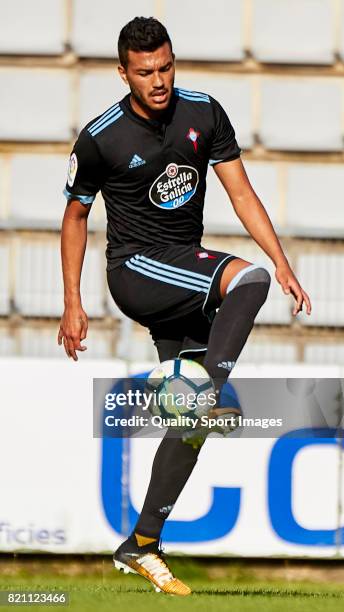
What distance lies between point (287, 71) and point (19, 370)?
3.57 metres

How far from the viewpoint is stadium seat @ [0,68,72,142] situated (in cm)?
1105

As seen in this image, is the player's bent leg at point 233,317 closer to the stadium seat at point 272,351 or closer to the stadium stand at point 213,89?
the stadium seat at point 272,351

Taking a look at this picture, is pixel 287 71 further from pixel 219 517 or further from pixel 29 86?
pixel 219 517

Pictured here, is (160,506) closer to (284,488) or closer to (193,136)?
(193,136)

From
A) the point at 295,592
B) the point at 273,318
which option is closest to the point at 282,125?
the point at 273,318

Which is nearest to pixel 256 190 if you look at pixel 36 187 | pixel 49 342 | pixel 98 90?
pixel 98 90

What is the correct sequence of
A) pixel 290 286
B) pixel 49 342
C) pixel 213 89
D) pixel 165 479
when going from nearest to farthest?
pixel 290 286, pixel 165 479, pixel 49 342, pixel 213 89

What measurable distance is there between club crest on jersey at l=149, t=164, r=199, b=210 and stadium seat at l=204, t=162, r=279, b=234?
453 cm

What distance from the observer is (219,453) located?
896 centimetres

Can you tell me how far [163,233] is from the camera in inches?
244

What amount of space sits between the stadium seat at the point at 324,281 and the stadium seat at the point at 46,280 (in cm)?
143

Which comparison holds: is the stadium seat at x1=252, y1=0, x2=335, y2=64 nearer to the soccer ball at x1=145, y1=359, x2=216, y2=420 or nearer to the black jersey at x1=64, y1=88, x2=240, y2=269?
the black jersey at x1=64, y1=88, x2=240, y2=269

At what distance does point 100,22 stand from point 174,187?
519 cm

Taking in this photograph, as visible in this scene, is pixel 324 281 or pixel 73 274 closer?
pixel 73 274
